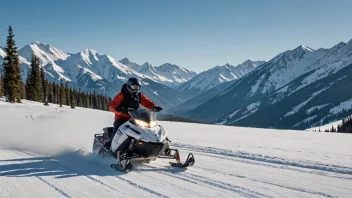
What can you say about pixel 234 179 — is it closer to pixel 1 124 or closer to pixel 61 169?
Result: pixel 61 169

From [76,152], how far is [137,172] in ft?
12.8

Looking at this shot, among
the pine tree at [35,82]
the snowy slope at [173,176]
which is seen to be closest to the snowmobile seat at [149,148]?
the snowy slope at [173,176]

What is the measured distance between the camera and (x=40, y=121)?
16.4 metres

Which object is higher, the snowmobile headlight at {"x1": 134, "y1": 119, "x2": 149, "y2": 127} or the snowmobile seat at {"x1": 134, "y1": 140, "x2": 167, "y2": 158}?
the snowmobile headlight at {"x1": 134, "y1": 119, "x2": 149, "y2": 127}

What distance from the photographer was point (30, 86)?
73.8m

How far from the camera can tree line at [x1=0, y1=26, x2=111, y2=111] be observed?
54.0 meters

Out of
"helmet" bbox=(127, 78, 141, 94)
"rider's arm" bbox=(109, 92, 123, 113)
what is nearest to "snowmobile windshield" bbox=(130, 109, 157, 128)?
"rider's arm" bbox=(109, 92, 123, 113)

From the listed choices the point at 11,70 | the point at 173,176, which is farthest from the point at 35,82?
the point at 173,176

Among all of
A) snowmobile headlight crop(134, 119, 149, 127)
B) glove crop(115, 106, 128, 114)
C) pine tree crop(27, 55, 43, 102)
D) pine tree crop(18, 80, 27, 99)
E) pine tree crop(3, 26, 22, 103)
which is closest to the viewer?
snowmobile headlight crop(134, 119, 149, 127)

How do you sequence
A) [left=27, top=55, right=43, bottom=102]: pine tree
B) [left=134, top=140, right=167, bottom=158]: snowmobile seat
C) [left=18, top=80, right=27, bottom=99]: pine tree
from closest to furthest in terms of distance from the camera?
[left=134, top=140, right=167, bottom=158]: snowmobile seat < [left=18, top=80, right=27, bottom=99]: pine tree < [left=27, top=55, right=43, bottom=102]: pine tree

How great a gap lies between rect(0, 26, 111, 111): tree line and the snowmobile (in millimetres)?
51437

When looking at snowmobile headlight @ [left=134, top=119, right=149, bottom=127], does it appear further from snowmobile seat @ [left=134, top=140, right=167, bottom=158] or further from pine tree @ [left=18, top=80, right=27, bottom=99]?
pine tree @ [left=18, top=80, right=27, bottom=99]

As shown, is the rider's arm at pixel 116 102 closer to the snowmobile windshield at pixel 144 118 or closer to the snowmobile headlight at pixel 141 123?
the snowmobile windshield at pixel 144 118

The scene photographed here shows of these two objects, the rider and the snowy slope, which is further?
the rider
